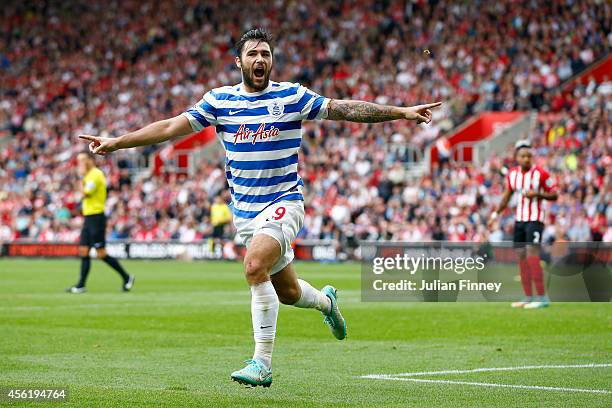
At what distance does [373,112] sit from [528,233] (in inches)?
334

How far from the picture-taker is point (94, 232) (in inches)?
749

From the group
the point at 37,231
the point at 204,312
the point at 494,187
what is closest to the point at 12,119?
the point at 37,231

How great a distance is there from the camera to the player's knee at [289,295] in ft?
28.8

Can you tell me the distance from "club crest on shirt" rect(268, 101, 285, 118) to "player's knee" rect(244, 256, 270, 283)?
3.70ft

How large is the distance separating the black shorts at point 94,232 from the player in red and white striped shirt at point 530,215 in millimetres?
6807

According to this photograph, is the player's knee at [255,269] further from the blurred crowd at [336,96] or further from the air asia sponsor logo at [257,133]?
the blurred crowd at [336,96]

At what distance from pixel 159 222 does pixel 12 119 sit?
12.8 m

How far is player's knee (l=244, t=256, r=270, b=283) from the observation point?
797 cm

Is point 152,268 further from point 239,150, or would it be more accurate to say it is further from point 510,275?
point 239,150

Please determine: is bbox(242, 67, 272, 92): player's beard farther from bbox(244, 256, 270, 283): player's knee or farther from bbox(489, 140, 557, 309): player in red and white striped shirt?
bbox(489, 140, 557, 309): player in red and white striped shirt

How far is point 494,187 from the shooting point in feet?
100

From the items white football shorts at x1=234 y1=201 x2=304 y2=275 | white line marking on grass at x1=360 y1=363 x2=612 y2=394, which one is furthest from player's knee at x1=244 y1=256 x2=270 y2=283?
white line marking on grass at x1=360 y1=363 x2=612 y2=394

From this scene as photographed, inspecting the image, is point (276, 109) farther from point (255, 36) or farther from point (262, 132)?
point (255, 36)

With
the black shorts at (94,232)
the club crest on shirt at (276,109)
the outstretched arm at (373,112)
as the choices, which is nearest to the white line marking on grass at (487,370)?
the outstretched arm at (373,112)
